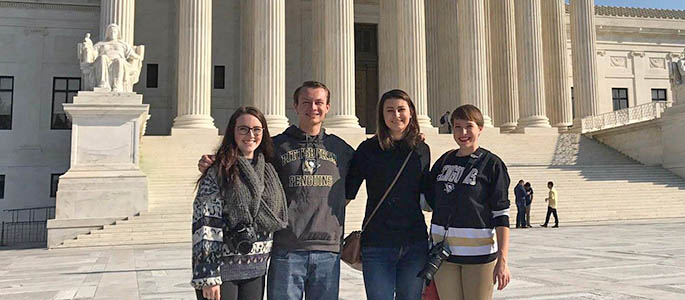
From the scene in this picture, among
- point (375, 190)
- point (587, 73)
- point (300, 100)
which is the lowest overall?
Answer: point (375, 190)

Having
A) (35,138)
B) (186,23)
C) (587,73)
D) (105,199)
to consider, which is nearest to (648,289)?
(105,199)

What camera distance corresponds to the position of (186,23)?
27.3 metres

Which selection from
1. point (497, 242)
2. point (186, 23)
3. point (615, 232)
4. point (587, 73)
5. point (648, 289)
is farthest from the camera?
point (587, 73)

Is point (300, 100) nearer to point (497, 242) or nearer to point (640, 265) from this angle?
point (497, 242)

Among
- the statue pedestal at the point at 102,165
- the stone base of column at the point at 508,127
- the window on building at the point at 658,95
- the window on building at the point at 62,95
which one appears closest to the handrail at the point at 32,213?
the window on building at the point at 62,95

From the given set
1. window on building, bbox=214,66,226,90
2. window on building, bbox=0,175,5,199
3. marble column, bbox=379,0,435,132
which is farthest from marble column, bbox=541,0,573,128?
window on building, bbox=0,175,5,199

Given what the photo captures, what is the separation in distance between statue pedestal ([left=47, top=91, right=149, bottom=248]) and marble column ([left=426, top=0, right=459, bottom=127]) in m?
21.6

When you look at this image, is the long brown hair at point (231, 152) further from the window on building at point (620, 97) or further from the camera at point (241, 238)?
the window on building at point (620, 97)

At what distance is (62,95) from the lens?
33.8 m

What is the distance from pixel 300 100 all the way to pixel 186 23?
24938 mm

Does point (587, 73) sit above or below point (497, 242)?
above

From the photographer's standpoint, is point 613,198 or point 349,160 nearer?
point 349,160

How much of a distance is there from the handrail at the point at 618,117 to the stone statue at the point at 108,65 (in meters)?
26.9

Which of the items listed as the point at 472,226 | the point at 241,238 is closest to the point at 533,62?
the point at 472,226
